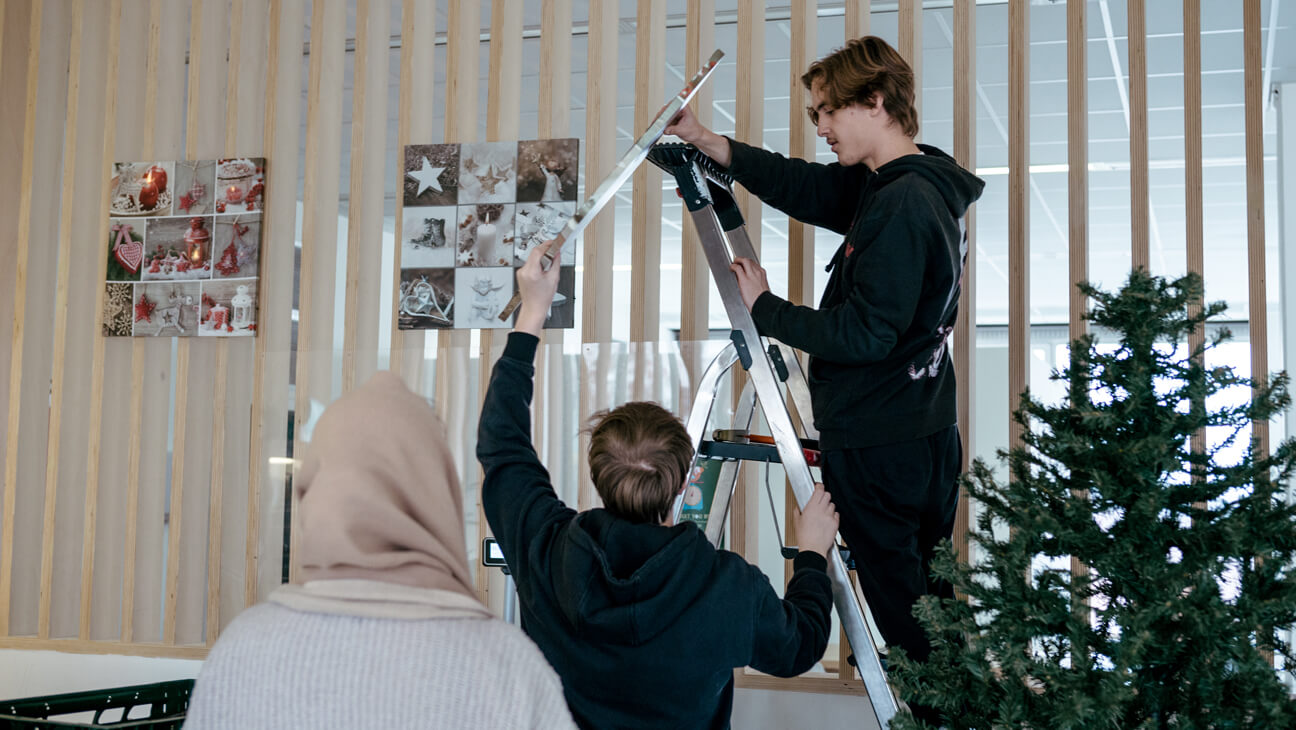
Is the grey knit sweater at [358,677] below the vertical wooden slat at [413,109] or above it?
below

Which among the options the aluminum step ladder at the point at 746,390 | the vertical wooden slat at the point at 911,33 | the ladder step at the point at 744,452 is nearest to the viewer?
the aluminum step ladder at the point at 746,390

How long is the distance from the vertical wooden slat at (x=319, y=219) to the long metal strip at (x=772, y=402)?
1408mm

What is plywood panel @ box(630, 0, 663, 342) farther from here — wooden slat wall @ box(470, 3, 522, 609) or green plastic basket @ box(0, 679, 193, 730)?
green plastic basket @ box(0, 679, 193, 730)

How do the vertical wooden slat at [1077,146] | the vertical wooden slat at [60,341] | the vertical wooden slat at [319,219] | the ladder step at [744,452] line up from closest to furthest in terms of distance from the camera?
the ladder step at [744,452] < the vertical wooden slat at [1077,146] < the vertical wooden slat at [319,219] < the vertical wooden slat at [60,341]

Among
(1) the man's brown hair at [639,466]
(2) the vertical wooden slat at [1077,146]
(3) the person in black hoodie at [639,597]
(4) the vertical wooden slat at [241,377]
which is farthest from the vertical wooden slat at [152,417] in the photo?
(2) the vertical wooden slat at [1077,146]

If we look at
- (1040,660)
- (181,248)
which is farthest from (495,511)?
(181,248)

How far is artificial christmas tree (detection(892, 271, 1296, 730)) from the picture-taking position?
1.53 meters

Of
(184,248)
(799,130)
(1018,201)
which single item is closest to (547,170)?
(799,130)

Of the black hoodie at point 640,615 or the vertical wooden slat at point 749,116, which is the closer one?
the black hoodie at point 640,615

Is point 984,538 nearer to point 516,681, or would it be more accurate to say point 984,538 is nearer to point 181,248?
point 516,681

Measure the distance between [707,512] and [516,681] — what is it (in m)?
1.63

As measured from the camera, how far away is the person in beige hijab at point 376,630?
1.02m

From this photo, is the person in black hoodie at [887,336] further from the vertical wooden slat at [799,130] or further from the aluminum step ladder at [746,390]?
the vertical wooden slat at [799,130]

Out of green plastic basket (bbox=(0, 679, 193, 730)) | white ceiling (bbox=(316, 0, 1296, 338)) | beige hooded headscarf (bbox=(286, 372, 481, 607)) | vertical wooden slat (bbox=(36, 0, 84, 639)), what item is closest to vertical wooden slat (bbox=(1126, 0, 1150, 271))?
white ceiling (bbox=(316, 0, 1296, 338))
